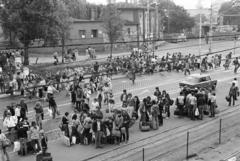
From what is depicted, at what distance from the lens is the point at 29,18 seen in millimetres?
33875

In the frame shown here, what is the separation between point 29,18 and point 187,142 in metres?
24.1

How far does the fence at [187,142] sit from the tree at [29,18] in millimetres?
20322

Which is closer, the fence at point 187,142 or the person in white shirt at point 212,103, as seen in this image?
the fence at point 187,142

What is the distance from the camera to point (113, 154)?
1527 cm

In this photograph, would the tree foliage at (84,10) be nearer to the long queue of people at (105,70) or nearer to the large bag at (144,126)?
the long queue of people at (105,70)

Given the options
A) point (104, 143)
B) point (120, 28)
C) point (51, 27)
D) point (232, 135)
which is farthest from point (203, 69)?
point (104, 143)

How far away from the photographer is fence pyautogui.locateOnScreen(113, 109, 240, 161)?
14.9m

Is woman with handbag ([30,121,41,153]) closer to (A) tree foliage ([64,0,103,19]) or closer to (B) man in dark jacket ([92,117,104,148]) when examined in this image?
(B) man in dark jacket ([92,117,104,148])

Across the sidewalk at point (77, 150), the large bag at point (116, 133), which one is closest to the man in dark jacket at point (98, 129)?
the sidewalk at point (77, 150)

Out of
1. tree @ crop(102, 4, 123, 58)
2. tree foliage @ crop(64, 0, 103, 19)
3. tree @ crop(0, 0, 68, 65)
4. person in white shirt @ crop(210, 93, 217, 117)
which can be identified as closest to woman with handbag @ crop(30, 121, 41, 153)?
person in white shirt @ crop(210, 93, 217, 117)

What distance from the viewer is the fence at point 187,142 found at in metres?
14.9

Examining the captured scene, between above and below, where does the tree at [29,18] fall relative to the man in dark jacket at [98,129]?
above

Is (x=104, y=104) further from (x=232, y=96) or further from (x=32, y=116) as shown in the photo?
(x=232, y=96)

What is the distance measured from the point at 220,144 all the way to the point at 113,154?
16.8ft
